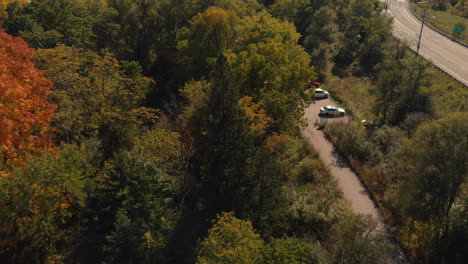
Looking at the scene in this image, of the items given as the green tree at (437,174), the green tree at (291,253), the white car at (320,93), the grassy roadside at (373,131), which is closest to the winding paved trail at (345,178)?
the grassy roadside at (373,131)

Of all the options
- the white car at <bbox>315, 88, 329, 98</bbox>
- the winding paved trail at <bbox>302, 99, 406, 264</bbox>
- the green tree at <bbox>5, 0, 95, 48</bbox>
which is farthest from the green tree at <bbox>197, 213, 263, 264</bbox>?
the green tree at <bbox>5, 0, 95, 48</bbox>

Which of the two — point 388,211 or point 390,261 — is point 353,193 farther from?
point 390,261

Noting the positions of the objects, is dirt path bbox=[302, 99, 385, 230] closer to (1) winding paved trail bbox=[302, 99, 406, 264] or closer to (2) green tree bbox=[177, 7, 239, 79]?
(1) winding paved trail bbox=[302, 99, 406, 264]

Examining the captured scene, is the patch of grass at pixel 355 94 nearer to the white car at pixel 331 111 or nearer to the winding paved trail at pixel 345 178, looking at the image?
the white car at pixel 331 111

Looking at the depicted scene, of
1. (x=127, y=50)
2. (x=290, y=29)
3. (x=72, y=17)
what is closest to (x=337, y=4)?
(x=290, y=29)

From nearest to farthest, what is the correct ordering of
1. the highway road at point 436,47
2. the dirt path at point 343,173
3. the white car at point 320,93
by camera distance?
the dirt path at point 343,173
the white car at point 320,93
the highway road at point 436,47

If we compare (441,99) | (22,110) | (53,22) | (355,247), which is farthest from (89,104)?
(441,99)
